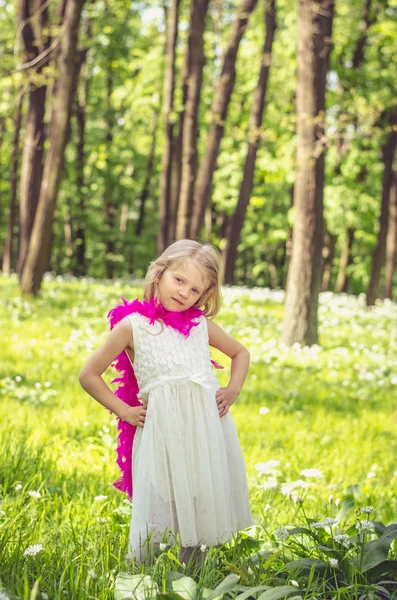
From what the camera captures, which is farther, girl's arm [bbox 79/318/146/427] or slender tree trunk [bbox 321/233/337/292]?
slender tree trunk [bbox 321/233/337/292]

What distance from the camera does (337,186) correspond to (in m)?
21.0

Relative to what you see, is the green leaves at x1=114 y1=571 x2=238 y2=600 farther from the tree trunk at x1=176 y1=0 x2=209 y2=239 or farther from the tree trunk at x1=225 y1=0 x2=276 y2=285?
the tree trunk at x1=225 y1=0 x2=276 y2=285

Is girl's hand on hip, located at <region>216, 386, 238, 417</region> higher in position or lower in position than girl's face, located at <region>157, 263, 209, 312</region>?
lower

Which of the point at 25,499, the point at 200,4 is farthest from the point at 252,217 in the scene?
the point at 25,499

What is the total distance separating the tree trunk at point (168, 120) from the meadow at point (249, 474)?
770cm

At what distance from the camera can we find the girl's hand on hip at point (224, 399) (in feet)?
10.7

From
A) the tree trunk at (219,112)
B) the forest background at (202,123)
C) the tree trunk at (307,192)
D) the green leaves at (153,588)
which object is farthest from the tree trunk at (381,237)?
the green leaves at (153,588)

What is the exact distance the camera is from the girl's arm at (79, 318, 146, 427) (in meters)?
3.12

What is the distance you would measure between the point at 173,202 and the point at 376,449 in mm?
15101

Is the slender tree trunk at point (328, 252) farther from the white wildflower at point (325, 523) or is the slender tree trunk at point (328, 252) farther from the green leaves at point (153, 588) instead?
the green leaves at point (153, 588)

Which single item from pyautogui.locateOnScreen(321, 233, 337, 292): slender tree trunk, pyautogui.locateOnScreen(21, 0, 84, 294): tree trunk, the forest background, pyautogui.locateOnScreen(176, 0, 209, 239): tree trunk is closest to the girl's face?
the forest background

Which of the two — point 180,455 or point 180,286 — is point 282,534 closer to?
point 180,455

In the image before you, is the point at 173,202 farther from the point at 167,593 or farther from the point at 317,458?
the point at 167,593

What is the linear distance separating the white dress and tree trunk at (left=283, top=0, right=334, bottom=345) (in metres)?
7.19
